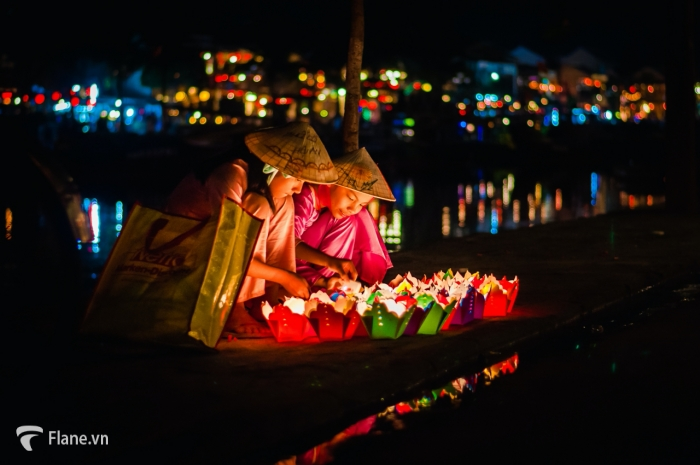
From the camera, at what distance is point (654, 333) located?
6.63 metres

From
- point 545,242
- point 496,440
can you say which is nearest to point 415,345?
point 496,440

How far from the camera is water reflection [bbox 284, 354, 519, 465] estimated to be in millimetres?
4059

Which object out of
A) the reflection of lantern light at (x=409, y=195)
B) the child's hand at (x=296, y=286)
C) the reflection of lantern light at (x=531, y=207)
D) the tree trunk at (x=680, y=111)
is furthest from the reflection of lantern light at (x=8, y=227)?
the tree trunk at (x=680, y=111)

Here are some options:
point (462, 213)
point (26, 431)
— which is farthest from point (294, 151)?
point (462, 213)

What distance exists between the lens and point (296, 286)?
19.2 ft

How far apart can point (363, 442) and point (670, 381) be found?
203 cm

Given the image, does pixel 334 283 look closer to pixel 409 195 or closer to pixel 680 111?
pixel 680 111

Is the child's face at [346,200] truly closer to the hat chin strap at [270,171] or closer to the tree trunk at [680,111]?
the hat chin strap at [270,171]

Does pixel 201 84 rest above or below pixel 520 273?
above

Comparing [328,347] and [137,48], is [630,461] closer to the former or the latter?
[328,347]

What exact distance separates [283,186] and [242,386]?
1.62 metres

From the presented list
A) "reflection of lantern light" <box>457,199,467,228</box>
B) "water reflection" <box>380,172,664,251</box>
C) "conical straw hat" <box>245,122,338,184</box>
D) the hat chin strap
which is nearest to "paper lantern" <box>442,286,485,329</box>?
"conical straw hat" <box>245,122,338,184</box>

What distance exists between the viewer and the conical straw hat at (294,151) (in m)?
5.71

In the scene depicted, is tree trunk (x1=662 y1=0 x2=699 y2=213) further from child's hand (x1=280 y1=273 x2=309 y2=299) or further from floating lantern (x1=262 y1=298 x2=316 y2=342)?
floating lantern (x1=262 y1=298 x2=316 y2=342)
